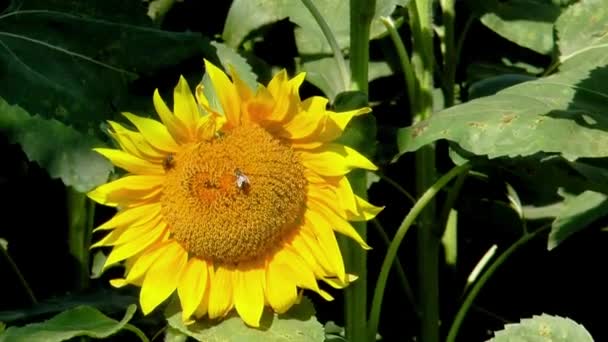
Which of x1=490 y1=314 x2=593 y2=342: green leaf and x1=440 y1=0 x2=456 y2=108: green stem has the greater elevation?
x1=440 y1=0 x2=456 y2=108: green stem

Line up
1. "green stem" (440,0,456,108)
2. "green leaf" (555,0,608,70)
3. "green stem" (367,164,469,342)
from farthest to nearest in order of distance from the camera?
1. "green stem" (440,0,456,108)
2. "green leaf" (555,0,608,70)
3. "green stem" (367,164,469,342)

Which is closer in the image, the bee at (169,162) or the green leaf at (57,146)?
the bee at (169,162)

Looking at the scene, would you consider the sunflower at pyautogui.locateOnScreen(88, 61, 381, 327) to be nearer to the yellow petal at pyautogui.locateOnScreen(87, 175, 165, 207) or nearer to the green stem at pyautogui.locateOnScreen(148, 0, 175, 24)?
the yellow petal at pyautogui.locateOnScreen(87, 175, 165, 207)

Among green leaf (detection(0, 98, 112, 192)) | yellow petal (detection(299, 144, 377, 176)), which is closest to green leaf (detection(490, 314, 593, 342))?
yellow petal (detection(299, 144, 377, 176))

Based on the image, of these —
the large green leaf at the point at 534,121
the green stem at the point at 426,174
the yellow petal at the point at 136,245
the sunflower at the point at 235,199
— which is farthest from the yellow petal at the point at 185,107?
the green stem at the point at 426,174

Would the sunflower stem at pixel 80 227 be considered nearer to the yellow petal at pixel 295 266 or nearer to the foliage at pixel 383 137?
the foliage at pixel 383 137

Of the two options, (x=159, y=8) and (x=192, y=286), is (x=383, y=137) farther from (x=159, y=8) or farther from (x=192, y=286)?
(x=192, y=286)

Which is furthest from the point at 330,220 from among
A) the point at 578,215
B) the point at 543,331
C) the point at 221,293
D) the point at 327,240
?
the point at 578,215
